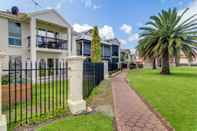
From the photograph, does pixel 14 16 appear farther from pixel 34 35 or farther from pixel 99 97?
Result: pixel 99 97

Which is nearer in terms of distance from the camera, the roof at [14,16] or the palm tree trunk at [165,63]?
the roof at [14,16]

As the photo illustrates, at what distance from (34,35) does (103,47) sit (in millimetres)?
25210

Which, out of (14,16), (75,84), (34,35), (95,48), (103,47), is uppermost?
(14,16)

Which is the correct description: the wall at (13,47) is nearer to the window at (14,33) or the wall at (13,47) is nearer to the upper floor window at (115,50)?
the window at (14,33)

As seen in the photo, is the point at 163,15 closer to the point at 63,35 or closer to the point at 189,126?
the point at 63,35

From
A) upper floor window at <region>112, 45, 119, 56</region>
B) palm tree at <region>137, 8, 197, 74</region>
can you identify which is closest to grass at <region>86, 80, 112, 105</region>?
palm tree at <region>137, 8, 197, 74</region>

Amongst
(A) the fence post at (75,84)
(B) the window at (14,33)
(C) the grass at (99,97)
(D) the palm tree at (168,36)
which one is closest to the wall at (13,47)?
(B) the window at (14,33)

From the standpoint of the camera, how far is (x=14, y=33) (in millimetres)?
18188

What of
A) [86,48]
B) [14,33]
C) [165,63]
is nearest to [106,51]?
[86,48]

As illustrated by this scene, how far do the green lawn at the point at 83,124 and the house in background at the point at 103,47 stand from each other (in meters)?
26.6

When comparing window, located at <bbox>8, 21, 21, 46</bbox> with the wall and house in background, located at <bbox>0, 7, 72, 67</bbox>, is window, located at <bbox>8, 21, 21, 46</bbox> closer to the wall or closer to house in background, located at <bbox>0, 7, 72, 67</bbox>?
house in background, located at <bbox>0, 7, 72, 67</bbox>

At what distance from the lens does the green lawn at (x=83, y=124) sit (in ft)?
16.3

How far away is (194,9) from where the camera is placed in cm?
2527

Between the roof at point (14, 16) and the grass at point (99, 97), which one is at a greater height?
the roof at point (14, 16)
